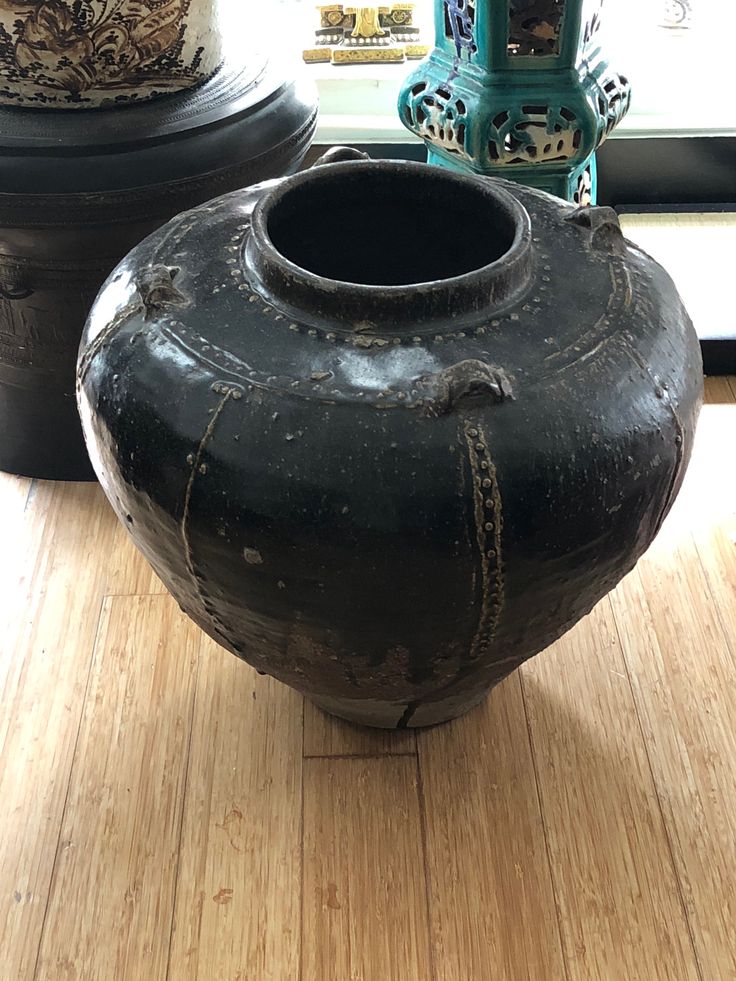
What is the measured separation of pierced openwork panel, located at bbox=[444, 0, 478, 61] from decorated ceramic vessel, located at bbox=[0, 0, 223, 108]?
1.34ft

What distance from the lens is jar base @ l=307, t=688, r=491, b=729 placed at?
1.37 meters

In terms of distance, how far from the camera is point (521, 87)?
5.87ft

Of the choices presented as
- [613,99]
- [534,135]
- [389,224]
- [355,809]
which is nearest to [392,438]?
[389,224]

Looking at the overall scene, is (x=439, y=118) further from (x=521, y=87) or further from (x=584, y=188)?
(x=584, y=188)

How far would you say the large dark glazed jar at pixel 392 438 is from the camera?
103 cm

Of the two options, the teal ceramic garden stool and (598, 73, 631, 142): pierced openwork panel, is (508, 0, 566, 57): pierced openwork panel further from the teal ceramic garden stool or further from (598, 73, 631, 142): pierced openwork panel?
A: (598, 73, 631, 142): pierced openwork panel

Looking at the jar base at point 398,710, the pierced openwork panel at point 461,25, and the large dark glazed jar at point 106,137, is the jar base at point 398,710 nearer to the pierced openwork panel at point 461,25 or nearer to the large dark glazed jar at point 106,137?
the large dark glazed jar at point 106,137

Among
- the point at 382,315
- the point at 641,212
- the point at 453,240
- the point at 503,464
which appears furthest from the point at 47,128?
the point at 641,212

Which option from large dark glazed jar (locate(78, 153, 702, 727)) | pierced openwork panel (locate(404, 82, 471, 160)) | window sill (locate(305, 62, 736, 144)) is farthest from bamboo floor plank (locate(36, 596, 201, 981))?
window sill (locate(305, 62, 736, 144))

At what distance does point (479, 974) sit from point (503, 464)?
676mm

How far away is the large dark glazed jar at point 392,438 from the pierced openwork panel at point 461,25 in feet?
2.12

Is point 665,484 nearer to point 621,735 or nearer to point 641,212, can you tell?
point 621,735

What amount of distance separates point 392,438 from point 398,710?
513 millimetres

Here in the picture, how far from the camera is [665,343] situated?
1.17m
